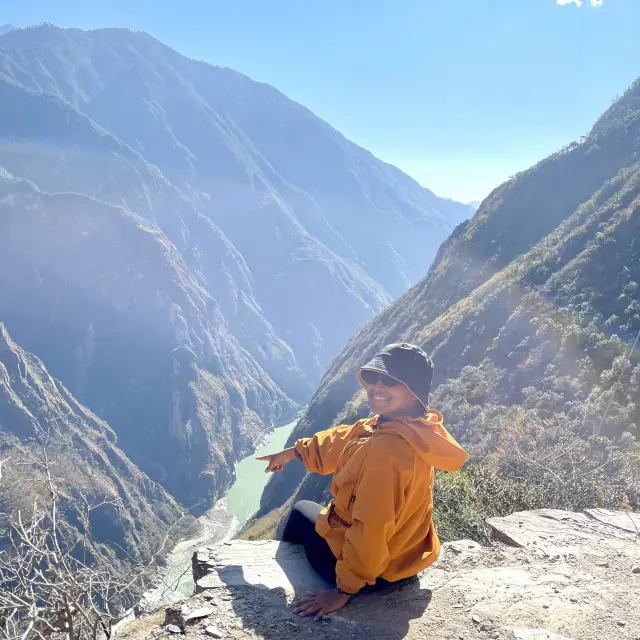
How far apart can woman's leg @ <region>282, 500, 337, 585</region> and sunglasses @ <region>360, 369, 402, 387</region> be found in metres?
1.21

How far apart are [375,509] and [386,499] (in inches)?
3.1

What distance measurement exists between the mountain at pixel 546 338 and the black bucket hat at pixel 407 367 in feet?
10.1

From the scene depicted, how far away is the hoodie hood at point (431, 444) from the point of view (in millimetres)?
2699

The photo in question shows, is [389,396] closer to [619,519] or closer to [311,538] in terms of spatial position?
[311,538]

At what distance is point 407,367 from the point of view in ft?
9.34

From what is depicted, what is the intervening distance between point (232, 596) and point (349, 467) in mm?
1317

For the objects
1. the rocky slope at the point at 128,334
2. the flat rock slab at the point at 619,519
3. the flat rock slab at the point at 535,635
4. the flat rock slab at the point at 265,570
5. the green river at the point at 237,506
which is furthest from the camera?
the rocky slope at the point at 128,334

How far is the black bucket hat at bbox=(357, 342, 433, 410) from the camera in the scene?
2.83m

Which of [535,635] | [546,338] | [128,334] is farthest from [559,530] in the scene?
[128,334]

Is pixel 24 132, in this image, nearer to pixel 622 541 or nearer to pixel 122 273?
pixel 122 273

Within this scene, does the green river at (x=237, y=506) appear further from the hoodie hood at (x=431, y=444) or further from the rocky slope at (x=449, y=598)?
the hoodie hood at (x=431, y=444)

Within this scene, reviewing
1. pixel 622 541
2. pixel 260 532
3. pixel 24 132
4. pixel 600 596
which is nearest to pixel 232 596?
pixel 600 596

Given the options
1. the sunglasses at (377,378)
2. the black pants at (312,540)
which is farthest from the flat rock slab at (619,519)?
the sunglasses at (377,378)

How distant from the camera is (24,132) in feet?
588
